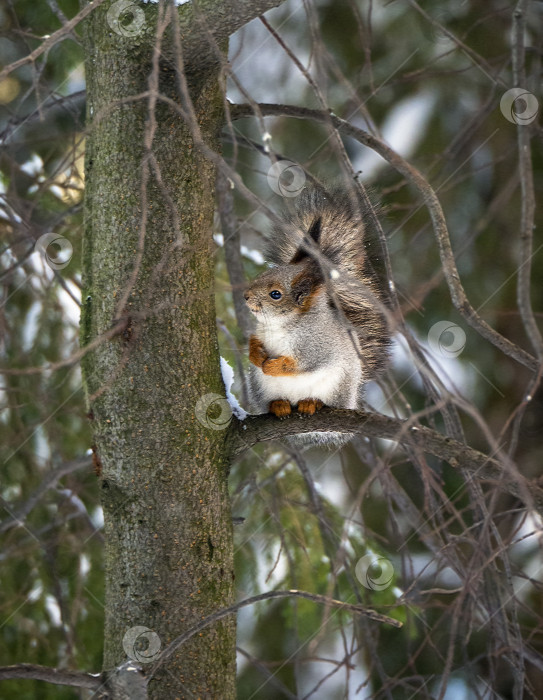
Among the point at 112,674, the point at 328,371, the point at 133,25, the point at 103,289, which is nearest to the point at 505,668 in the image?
the point at 328,371

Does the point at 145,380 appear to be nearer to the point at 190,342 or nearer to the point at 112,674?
the point at 190,342

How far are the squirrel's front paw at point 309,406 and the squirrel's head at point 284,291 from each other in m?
0.20

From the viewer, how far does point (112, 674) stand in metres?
1.28

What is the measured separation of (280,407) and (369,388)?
43.2 inches

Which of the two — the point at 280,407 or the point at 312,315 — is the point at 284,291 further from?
the point at 280,407

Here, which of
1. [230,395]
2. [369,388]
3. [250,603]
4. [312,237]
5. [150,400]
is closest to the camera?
[250,603]

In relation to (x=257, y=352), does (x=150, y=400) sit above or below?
below

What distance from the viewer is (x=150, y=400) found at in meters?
1.43

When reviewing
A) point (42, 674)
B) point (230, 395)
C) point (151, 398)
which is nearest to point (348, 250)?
point (230, 395)

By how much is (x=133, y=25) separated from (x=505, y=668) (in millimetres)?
2796

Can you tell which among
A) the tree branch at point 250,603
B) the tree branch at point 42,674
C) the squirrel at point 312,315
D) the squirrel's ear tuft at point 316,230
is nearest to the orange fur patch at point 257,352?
the squirrel at point 312,315

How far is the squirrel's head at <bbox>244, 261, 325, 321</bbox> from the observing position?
165cm

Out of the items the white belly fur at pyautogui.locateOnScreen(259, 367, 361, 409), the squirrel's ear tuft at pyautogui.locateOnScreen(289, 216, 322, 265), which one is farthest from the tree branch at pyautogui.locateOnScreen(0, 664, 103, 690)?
the squirrel's ear tuft at pyautogui.locateOnScreen(289, 216, 322, 265)

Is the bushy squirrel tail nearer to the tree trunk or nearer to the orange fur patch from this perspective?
the orange fur patch
